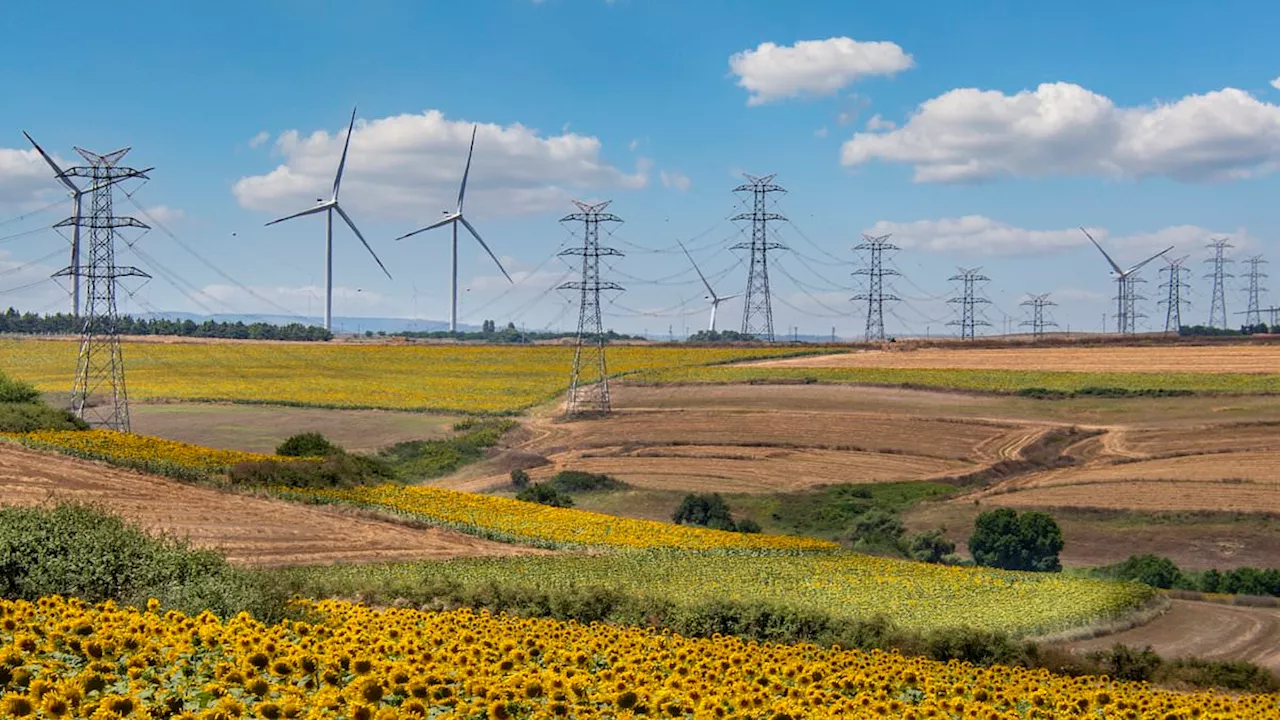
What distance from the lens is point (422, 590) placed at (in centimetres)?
3188

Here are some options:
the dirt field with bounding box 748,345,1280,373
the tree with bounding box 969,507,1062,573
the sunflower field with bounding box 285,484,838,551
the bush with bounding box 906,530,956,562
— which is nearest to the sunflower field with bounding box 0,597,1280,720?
the sunflower field with bounding box 285,484,838,551

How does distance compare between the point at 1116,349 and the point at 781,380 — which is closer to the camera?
the point at 781,380

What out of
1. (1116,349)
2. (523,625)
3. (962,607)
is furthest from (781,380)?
(523,625)

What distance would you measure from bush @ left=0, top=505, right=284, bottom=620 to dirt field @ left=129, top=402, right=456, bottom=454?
67818 millimetres

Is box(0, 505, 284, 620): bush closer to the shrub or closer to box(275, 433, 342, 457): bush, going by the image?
box(275, 433, 342, 457): bush

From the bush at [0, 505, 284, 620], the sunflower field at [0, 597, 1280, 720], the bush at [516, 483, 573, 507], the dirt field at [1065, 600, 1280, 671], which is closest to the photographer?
the sunflower field at [0, 597, 1280, 720]

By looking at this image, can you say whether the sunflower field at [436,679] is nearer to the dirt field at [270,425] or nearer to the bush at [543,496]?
the bush at [543,496]

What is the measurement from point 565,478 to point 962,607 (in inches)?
1849

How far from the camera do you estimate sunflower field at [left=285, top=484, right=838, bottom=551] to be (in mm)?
54406

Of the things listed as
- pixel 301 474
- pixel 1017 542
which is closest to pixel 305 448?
pixel 301 474

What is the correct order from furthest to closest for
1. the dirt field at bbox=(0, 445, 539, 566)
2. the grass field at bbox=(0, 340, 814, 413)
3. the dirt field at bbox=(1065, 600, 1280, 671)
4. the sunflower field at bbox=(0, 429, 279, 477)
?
the grass field at bbox=(0, 340, 814, 413) < the sunflower field at bbox=(0, 429, 279, 477) < the dirt field at bbox=(0, 445, 539, 566) < the dirt field at bbox=(1065, 600, 1280, 671)

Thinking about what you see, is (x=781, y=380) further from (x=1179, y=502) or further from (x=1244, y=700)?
(x=1244, y=700)

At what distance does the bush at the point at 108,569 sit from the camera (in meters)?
21.4

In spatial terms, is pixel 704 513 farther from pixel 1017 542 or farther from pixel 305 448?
pixel 305 448
